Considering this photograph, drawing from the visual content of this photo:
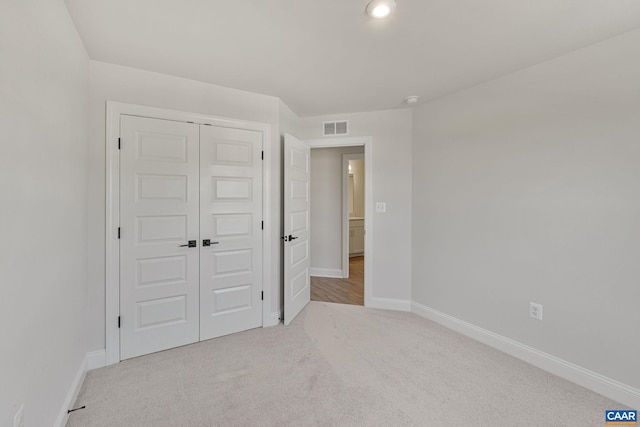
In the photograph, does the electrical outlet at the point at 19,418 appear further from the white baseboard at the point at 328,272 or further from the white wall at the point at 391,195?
the white baseboard at the point at 328,272

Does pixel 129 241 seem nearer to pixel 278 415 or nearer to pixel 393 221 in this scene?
pixel 278 415

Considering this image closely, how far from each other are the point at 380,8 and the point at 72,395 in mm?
3060


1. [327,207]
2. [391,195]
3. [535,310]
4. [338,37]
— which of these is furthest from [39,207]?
[327,207]

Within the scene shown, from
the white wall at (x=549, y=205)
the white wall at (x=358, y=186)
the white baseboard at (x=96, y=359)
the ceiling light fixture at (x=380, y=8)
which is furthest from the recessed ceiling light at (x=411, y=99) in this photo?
the white wall at (x=358, y=186)

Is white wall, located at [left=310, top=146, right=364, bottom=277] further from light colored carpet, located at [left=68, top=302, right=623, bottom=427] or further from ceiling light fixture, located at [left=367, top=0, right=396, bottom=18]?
ceiling light fixture, located at [left=367, top=0, right=396, bottom=18]

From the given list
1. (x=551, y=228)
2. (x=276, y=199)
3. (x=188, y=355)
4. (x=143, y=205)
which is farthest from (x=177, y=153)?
(x=551, y=228)

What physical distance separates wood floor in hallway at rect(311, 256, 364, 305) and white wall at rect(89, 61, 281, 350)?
240 cm

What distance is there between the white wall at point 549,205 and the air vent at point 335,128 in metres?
1.02

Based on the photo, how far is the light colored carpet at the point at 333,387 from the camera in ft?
5.43

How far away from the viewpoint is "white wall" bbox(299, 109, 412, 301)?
333 centimetres

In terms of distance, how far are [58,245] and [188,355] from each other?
1.35 m

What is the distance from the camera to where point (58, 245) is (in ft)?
5.08

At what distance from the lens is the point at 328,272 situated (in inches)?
196

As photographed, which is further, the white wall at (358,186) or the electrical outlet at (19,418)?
the white wall at (358,186)
